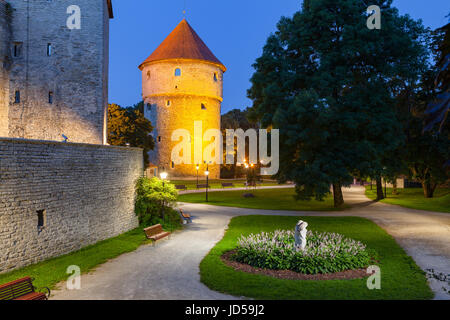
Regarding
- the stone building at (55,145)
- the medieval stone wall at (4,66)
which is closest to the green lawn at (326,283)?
the stone building at (55,145)

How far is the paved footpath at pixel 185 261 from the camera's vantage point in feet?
31.4

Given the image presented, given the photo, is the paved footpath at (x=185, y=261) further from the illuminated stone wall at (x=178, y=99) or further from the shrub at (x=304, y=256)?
the illuminated stone wall at (x=178, y=99)

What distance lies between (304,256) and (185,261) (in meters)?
3.96

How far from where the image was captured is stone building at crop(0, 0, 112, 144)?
22484 mm

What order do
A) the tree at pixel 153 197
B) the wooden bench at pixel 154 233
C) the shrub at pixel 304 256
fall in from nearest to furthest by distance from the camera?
the shrub at pixel 304 256 → the wooden bench at pixel 154 233 → the tree at pixel 153 197

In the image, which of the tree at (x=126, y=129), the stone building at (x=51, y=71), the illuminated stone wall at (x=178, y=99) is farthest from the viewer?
the illuminated stone wall at (x=178, y=99)

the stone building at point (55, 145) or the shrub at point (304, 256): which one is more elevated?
the stone building at point (55, 145)

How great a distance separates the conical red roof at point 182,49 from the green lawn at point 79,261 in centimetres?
4031

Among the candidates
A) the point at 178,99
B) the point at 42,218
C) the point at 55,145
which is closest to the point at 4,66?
the point at 55,145

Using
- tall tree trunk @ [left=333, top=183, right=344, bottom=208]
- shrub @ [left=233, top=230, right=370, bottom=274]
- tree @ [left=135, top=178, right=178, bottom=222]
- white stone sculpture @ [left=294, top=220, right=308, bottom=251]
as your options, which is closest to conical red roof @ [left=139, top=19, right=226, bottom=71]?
tall tree trunk @ [left=333, top=183, right=344, bottom=208]

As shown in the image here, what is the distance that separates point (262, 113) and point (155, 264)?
18554mm

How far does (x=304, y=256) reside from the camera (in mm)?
11695

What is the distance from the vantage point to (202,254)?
1394 cm

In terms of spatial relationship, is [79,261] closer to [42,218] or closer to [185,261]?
[42,218]
